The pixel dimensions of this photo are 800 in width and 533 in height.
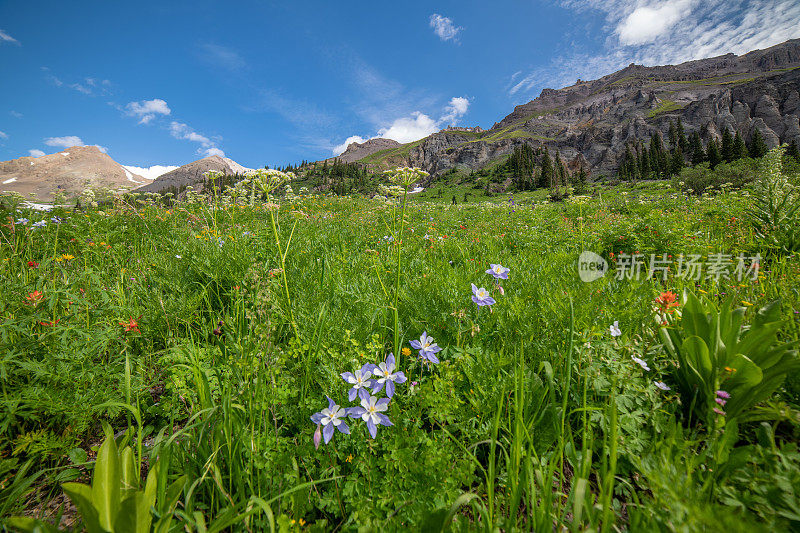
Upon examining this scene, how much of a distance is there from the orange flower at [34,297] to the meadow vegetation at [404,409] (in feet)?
0.04

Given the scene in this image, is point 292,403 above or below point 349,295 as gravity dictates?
below

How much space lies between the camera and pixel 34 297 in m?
2.17

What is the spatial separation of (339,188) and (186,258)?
97506mm

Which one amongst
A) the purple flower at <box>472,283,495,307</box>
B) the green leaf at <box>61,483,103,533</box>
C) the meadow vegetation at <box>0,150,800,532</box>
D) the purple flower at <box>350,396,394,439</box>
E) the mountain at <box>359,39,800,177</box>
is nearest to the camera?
the green leaf at <box>61,483,103,533</box>

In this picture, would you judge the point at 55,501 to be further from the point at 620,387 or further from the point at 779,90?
the point at 779,90

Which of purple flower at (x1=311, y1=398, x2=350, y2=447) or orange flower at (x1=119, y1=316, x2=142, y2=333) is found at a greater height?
orange flower at (x1=119, y1=316, x2=142, y2=333)

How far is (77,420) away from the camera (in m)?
1.70

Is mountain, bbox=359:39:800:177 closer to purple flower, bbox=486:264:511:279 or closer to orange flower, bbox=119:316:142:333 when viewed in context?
purple flower, bbox=486:264:511:279

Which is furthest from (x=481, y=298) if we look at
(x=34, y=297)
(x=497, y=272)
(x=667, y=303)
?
(x=34, y=297)

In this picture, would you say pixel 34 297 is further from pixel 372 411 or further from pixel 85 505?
pixel 372 411

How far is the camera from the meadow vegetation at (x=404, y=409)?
3.87ft

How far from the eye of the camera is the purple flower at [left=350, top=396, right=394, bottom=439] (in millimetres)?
1294

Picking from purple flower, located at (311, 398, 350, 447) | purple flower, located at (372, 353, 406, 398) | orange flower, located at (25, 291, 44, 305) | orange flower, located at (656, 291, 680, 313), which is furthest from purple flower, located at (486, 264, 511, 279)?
orange flower, located at (25, 291, 44, 305)

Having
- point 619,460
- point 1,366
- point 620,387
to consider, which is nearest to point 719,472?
point 619,460
